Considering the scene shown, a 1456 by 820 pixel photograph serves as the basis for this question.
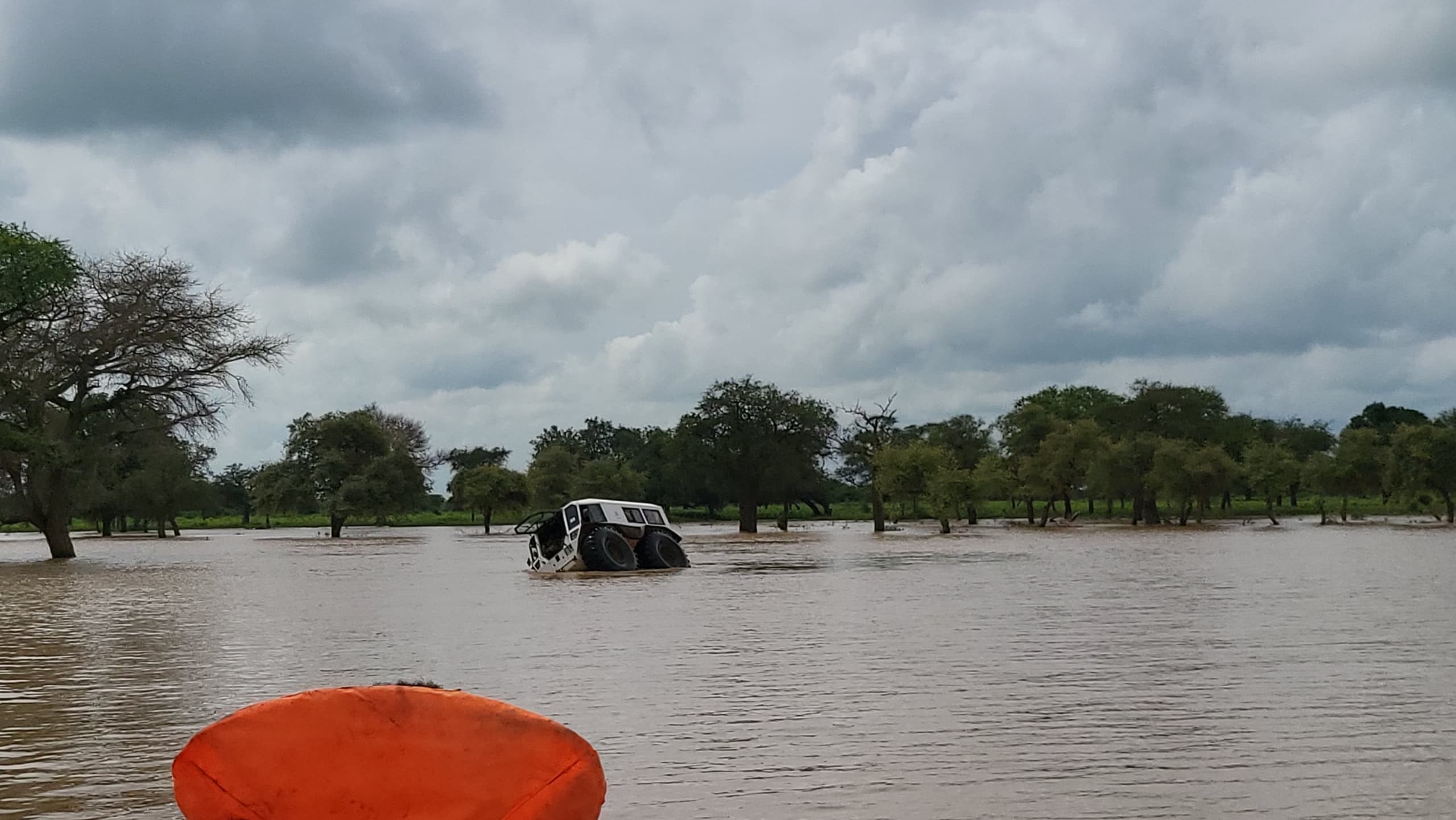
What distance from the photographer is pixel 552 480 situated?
9450 cm

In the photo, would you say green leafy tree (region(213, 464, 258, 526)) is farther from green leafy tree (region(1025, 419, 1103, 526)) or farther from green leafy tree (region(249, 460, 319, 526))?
A: green leafy tree (region(1025, 419, 1103, 526))

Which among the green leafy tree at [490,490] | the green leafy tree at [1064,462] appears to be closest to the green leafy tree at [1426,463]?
the green leafy tree at [1064,462]

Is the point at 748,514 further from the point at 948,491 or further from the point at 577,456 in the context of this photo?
the point at 577,456

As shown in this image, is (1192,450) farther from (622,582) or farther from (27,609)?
(27,609)

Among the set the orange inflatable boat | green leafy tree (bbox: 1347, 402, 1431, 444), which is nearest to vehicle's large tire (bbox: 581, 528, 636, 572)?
the orange inflatable boat

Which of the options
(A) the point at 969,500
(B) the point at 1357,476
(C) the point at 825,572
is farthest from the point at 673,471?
(C) the point at 825,572

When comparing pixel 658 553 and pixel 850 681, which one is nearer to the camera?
pixel 850 681

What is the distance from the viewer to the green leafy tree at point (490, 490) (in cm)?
8575

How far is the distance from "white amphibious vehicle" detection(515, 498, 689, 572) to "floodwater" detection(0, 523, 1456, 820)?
12.3ft

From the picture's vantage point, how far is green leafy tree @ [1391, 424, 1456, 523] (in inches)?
2594

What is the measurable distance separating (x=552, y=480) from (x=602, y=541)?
64516 millimetres

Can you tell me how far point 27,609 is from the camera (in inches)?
816

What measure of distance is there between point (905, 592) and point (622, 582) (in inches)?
282

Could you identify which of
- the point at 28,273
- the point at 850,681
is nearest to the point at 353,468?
the point at 28,273
